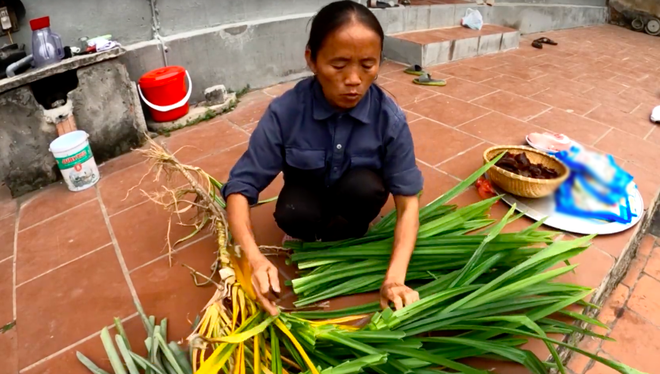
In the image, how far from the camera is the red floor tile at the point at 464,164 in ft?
8.91

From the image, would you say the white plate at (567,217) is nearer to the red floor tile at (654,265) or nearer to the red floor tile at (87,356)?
the red floor tile at (654,265)

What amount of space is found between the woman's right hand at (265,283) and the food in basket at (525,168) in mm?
1573

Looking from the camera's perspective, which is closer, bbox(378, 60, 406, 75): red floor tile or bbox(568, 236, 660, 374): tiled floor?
bbox(568, 236, 660, 374): tiled floor

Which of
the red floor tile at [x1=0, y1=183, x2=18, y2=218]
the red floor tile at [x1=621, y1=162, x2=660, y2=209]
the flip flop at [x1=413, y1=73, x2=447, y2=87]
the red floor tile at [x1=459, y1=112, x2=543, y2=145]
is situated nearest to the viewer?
the red floor tile at [x1=621, y1=162, x2=660, y2=209]

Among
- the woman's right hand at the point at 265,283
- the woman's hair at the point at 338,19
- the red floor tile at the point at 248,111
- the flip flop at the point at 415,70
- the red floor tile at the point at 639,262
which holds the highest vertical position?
the woman's hair at the point at 338,19

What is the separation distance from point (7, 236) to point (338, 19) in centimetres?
220

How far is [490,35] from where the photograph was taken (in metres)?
5.35

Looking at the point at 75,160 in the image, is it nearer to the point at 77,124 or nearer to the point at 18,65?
the point at 77,124

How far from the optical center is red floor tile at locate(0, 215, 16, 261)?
224cm

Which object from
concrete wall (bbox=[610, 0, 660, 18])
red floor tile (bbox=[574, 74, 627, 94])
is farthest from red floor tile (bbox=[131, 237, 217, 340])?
concrete wall (bbox=[610, 0, 660, 18])

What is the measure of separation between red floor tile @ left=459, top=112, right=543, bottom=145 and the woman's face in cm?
199

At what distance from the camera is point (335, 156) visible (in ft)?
5.61

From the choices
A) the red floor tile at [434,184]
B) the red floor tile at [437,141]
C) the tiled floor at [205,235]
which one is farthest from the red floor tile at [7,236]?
the red floor tile at [437,141]

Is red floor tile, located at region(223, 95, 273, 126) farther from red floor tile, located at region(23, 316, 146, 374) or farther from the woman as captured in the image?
red floor tile, located at region(23, 316, 146, 374)
